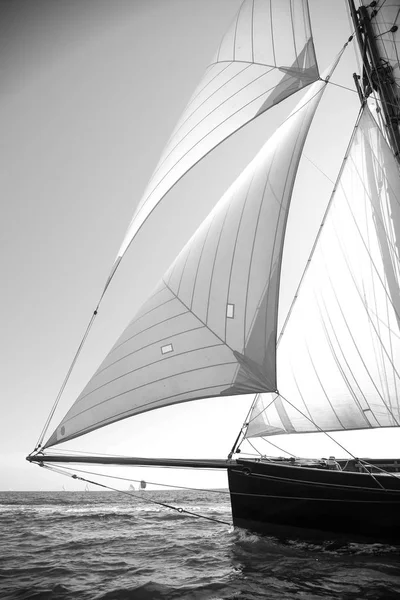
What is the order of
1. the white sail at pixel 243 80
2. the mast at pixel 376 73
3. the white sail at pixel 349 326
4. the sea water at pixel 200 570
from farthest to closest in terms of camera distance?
the mast at pixel 376 73 → the white sail at pixel 243 80 → the white sail at pixel 349 326 → the sea water at pixel 200 570

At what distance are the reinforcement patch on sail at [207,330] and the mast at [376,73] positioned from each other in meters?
5.72

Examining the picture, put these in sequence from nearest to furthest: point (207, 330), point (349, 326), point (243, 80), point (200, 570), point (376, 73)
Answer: point (200, 570)
point (207, 330)
point (349, 326)
point (243, 80)
point (376, 73)

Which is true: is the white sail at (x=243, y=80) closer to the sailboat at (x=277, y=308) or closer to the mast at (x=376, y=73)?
the sailboat at (x=277, y=308)

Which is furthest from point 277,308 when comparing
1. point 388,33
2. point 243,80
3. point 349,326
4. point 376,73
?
point 388,33

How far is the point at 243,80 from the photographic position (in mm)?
9727

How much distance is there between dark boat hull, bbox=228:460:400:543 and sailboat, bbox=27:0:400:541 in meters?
0.03

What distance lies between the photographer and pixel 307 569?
5988mm

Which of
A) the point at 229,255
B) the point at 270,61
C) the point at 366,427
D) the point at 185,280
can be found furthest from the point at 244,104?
the point at 366,427

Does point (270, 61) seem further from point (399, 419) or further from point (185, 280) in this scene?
point (399, 419)

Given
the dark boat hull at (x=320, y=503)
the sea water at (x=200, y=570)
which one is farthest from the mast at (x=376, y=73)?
the sea water at (x=200, y=570)

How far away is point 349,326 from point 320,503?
4.20m

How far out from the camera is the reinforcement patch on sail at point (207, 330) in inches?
235

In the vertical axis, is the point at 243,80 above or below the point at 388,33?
below

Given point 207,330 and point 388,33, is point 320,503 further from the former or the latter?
point 388,33
